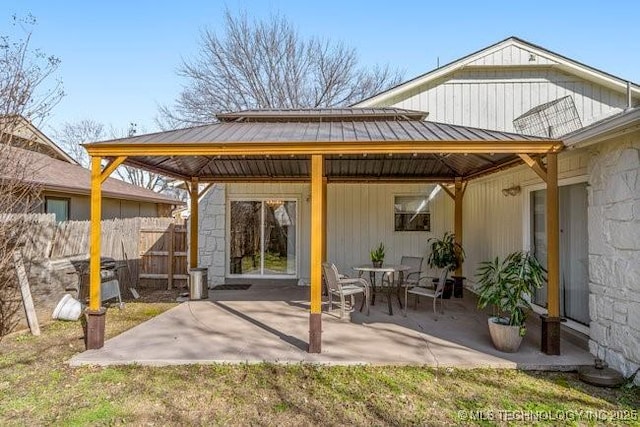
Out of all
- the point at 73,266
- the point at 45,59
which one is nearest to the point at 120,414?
the point at 73,266

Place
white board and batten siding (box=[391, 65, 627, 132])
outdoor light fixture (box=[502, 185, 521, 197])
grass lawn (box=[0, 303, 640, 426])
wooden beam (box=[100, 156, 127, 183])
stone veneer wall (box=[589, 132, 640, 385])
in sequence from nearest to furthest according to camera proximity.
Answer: grass lawn (box=[0, 303, 640, 426]), stone veneer wall (box=[589, 132, 640, 385]), wooden beam (box=[100, 156, 127, 183]), outdoor light fixture (box=[502, 185, 521, 197]), white board and batten siding (box=[391, 65, 627, 132])

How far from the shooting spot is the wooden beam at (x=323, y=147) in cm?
492

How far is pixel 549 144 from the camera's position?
16.0 ft

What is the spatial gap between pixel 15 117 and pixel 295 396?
561 cm

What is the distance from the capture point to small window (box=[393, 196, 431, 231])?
399 inches

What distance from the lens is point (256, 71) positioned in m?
21.0

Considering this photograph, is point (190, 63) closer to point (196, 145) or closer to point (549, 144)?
point (196, 145)

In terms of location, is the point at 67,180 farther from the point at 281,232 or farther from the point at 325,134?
the point at 325,134

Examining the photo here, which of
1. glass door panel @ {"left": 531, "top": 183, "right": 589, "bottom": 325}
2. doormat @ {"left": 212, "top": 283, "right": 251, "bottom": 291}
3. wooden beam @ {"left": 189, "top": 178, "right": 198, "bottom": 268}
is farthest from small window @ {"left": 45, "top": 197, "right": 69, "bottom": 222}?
glass door panel @ {"left": 531, "top": 183, "right": 589, "bottom": 325}

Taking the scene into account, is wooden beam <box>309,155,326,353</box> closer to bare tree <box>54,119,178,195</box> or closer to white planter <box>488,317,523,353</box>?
white planter <box>488,317,523,353</box>

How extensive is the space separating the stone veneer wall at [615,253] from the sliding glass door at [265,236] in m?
7.05

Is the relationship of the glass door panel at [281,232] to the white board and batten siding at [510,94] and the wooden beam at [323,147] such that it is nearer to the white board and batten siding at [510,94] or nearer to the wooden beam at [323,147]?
the white board and batten siding at [510,94]

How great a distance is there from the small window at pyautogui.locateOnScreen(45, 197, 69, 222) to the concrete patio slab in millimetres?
5382

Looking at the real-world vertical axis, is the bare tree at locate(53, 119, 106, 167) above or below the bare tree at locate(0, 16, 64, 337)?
above
